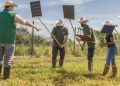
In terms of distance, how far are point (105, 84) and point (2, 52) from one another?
9.53 feet

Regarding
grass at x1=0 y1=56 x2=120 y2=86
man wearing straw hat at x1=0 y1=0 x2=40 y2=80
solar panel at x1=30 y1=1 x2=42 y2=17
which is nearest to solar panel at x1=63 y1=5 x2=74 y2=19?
solar panel at x1=30 y1=1 x2=42 y2=17

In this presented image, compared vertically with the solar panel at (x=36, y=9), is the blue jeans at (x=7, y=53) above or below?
below

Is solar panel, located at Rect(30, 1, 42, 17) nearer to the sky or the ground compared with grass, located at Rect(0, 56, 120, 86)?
nearer to the sky

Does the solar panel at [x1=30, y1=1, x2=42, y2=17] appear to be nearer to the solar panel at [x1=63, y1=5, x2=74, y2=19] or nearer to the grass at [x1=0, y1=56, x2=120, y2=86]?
the solar panel at [x1=63, y1=5, x2=74, y2=19]

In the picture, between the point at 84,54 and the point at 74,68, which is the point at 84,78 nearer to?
the point at 74,68

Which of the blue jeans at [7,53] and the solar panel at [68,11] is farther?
the solar panel at [68,11]

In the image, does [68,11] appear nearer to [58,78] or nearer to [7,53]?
[58,78]

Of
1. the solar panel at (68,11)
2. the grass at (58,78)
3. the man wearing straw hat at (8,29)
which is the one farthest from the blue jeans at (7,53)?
the solar panel at (68,11)

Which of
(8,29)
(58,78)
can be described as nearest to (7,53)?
(8,29)

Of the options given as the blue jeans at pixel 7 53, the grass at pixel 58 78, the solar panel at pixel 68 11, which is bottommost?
the grass at pixel 58 78

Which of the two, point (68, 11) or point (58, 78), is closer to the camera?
point (58, 78)

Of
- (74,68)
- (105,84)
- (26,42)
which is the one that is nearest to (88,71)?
(74,68)

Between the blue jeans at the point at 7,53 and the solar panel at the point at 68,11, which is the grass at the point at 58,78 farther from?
the solar panel at the point at 68,11

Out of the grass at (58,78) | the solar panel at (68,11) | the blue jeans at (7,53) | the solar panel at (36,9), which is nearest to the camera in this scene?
the grass at (58,78)
